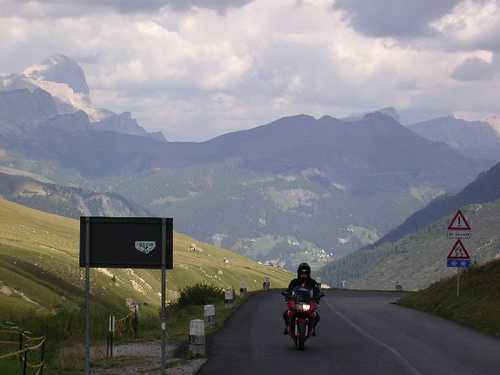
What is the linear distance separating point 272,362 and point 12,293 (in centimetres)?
6502

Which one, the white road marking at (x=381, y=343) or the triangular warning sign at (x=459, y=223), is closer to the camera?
the white road marking at (x=381, y=343)

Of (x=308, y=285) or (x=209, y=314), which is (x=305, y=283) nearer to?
(x=308, y=285)

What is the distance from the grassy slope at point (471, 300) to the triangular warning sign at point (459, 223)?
89.1 inches

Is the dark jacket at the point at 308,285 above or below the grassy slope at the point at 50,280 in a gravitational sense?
below

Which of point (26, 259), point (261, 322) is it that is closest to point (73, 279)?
point (26, 259)

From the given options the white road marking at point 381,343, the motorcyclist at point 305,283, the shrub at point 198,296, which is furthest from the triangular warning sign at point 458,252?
the shrub at point 198,296

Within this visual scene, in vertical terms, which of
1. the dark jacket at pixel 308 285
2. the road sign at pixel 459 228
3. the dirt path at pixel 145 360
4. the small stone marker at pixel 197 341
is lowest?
the dirt path at pixel 145 360

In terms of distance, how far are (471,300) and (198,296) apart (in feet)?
48.1

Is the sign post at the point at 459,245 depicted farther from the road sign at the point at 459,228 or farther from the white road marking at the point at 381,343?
the white road marking at the point at 381,343

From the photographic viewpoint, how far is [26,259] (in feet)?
381

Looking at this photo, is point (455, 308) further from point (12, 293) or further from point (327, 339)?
point (12, 293)

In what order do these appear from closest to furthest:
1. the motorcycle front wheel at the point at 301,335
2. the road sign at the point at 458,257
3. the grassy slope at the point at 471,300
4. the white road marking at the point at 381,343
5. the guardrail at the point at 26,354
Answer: the guardrail at the point at 26,354 → the white road marking at the point at 381,343 → the motorcycle front wheel at the point at 301,335 → the grassy slope at the point at 471,300 → the road sign at the point at 458,257

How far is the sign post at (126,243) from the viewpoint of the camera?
633 inches

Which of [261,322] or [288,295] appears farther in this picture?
[261,322]
